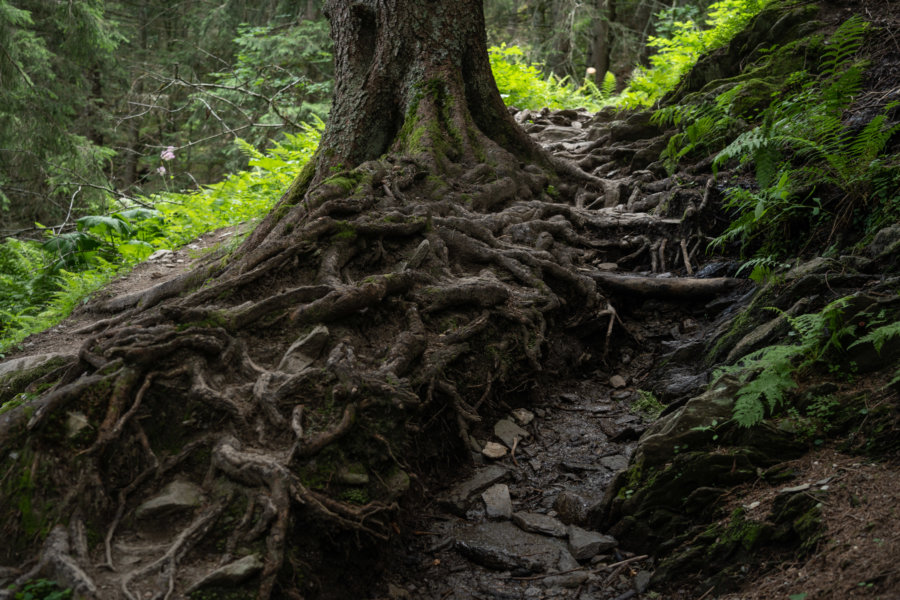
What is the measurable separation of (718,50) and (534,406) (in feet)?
21.3

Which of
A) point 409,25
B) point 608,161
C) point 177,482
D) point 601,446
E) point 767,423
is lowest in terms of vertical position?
point 601,446

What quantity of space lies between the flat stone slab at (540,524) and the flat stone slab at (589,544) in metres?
0.11

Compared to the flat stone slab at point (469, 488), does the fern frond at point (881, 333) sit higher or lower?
higher

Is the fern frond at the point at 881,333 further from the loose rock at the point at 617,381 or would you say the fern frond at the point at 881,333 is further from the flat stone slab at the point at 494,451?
the flat stone slab at the point at 494,451

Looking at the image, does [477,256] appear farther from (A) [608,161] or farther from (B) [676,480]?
(A) [608,161]

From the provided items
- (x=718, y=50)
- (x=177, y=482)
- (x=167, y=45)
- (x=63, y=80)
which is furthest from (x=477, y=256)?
(x=167, y=45)

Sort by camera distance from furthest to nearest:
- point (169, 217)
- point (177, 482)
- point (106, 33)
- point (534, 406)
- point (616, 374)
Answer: point (106, 33), point (169, 217), point (616, 374), point (534, 406), point (177, 482)

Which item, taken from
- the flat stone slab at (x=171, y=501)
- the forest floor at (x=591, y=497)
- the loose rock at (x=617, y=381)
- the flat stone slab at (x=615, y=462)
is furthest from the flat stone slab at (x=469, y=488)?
the flat stone slab at (x=171, y=501)

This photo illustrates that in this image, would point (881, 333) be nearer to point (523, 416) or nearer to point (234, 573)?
point (523, 416)

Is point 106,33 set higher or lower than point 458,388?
higher

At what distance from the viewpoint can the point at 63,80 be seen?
16500mm

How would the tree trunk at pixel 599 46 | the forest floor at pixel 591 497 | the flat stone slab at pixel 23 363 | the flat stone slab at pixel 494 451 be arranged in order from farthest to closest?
the tree trunk at pixel 599 46 < the flat stone slab at pixel 23 363 < the flat stone slab at pixel 494 451 < the forest floor at pixel 591 497

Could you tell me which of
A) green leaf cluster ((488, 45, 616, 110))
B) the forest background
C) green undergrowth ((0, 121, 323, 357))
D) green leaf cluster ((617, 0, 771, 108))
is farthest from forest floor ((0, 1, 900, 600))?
green leaf cluster ((488, 45, 616, 110))

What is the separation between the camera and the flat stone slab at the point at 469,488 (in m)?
4.08
